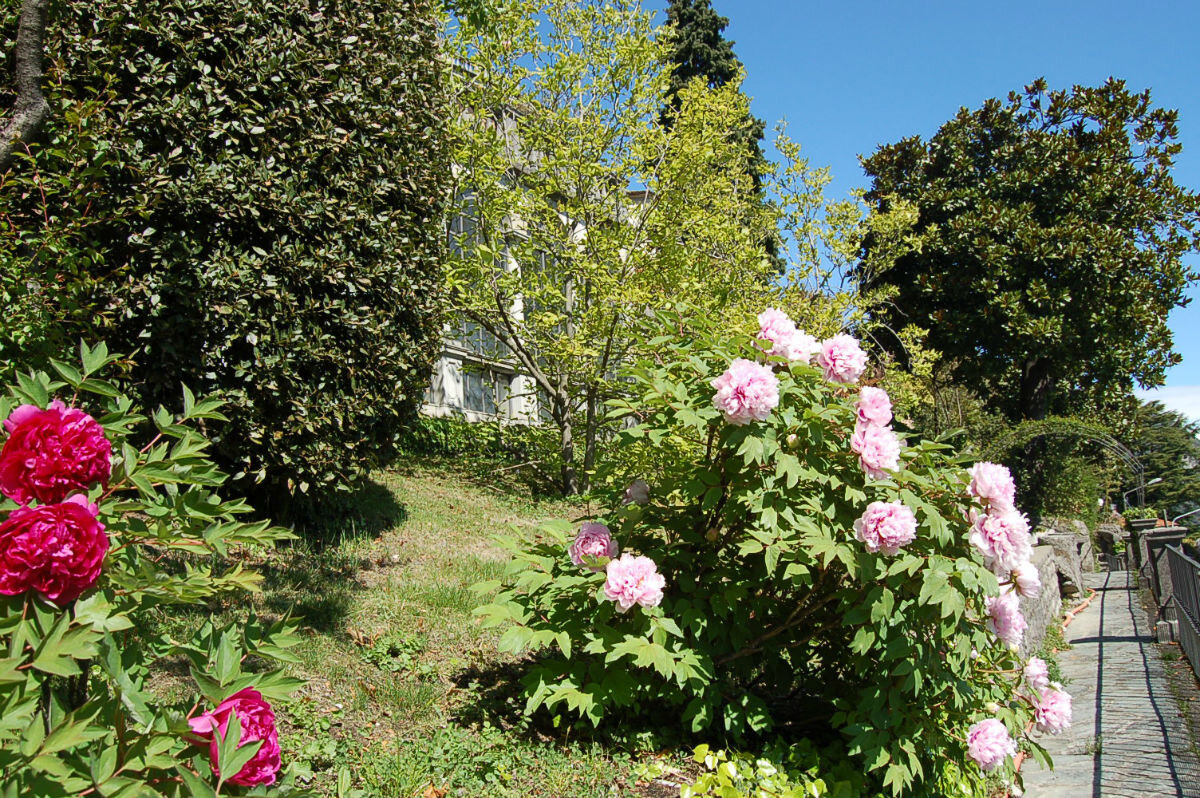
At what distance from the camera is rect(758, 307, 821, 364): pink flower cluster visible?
139 inches

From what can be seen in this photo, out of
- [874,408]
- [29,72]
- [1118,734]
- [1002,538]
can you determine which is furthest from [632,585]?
[1118,734]

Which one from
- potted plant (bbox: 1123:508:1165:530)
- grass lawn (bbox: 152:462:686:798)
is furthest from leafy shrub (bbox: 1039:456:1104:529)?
grass lawn (bbox: 152:462:686:798)

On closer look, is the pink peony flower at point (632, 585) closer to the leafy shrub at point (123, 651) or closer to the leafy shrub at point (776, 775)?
the leafy shrub at point (776, 775)

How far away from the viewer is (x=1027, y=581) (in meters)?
3.31

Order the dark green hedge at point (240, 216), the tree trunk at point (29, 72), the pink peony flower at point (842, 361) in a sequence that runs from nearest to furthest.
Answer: the tree trunk at point (29, 72) < the pink peony flower at point (842, 361) < the dark green hedge at point (240, 216)

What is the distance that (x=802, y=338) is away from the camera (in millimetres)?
3570

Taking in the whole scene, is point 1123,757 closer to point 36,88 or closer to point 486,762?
point 486,762

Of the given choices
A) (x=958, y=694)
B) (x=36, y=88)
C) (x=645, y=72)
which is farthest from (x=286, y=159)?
(x=645, y=72)

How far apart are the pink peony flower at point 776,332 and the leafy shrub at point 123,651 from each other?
2266 millimetres

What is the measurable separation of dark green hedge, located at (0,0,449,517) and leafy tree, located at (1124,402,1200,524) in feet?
166

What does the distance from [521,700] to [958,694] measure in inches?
80.3

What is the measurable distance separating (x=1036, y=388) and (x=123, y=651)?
72.6 ft

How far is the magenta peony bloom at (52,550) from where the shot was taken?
5.10 ft

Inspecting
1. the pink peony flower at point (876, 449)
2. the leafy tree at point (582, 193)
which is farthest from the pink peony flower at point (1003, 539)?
the leafy tree at point (582, 193)
